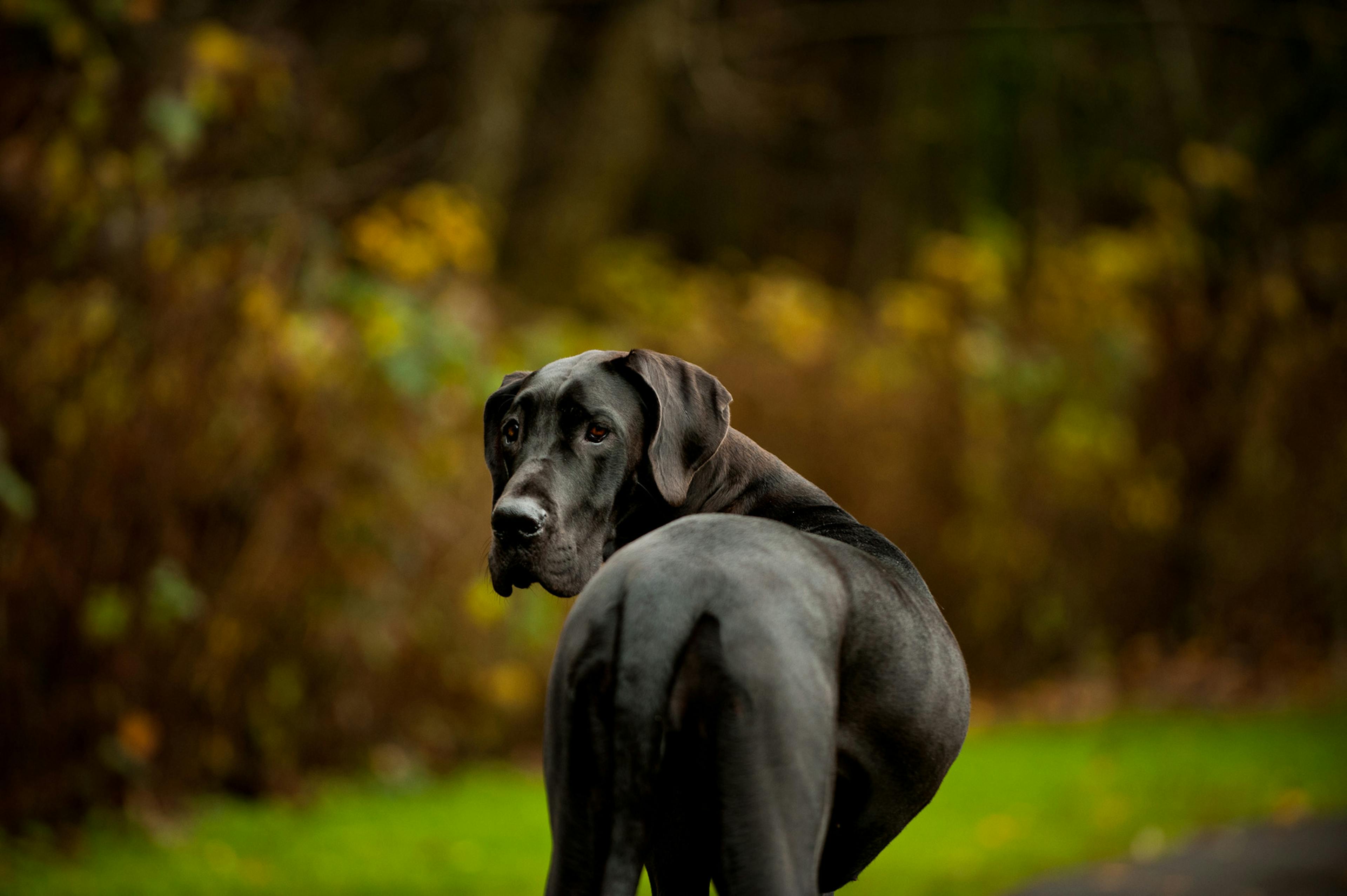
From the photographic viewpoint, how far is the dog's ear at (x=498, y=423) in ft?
6.84

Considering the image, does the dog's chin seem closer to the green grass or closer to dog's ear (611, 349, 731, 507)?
dog's ear (611, 349, 731, 507)

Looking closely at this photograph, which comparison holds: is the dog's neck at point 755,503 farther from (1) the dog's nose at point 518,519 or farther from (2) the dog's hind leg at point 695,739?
(2) the dog's hind leg at point 695,739

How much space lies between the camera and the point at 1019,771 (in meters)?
9.02

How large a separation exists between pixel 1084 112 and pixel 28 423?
1161cm

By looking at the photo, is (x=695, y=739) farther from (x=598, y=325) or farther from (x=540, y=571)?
(x=598, y=325)

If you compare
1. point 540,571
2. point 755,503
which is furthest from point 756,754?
point 755,503

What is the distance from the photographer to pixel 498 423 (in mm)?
2105

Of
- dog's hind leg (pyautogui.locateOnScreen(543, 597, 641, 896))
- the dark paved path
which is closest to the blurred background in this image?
the dark paved path

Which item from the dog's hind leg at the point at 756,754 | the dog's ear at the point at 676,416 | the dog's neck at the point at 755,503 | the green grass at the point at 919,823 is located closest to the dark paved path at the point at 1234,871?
the green grass at the point at 919,823

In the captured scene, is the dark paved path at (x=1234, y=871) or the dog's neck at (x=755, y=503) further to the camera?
the dark paved path at (x=1234, y=871)

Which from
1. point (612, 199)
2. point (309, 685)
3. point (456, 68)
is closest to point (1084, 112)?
point (612, 199)

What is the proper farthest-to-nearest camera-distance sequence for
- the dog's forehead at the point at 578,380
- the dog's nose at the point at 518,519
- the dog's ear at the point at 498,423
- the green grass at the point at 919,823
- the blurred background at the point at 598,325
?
the blurred background at the point at 598,325, the green grass at the point at 919,823, the dog's ear at the point at 498,423, the dog's forehead at the point at 578,380, the dog's nose at the point at 518,519

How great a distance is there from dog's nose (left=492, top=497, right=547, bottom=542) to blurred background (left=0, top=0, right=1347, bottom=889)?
4579 mm

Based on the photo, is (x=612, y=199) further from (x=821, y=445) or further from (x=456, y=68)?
(x=821, y=445)
